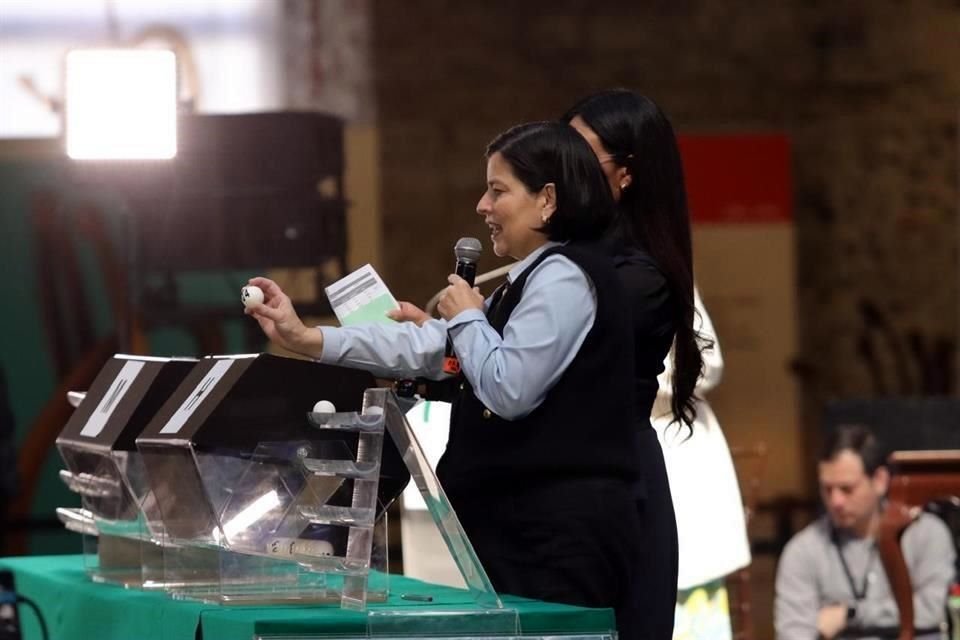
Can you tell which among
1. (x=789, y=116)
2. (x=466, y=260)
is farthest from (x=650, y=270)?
(x=789, y=116)

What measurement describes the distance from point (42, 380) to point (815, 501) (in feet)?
15.9

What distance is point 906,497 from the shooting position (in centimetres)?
480

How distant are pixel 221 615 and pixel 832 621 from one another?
10.0 feet

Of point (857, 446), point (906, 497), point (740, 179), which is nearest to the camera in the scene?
point (906, 497)

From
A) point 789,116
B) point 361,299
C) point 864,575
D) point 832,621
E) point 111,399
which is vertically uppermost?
point 789,116

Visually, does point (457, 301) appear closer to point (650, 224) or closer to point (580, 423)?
point (580, 423)

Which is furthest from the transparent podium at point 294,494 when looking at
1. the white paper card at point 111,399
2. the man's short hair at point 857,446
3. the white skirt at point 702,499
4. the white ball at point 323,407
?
the man's short hair at point 857,446

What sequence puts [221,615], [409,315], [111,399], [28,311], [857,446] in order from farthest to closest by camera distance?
1. [28,311]
2. [857,446]
3. [111,399]
4. [409,315]
5. [221,615]

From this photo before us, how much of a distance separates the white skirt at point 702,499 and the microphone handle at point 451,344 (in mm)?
903

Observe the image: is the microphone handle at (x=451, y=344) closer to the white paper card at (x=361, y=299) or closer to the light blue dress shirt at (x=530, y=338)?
the light blue dress shirt at (x=530, y=338)

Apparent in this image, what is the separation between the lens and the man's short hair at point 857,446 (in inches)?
197

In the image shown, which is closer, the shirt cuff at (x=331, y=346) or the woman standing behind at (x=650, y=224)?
the shirt cuff at (x=331, y=346)

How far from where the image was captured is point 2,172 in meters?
7.41

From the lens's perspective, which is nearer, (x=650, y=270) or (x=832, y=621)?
(x=650, y=270)
